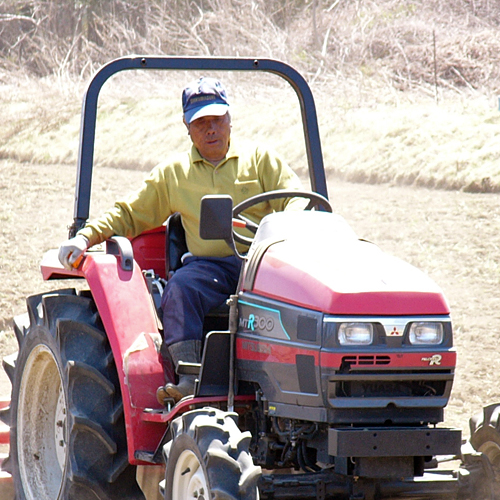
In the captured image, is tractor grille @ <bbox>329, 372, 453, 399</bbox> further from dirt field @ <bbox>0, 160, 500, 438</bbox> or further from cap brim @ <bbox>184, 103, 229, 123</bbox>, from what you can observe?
dirt field @ <bbox>0, 160, 500, 438</bbox>

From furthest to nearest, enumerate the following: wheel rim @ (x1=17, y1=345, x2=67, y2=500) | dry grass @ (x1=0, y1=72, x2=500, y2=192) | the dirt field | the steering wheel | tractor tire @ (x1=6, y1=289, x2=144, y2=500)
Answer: dry grass @ (x1=0, y1=72, x2=500, y2=192) < the dirt field < wheel rim @ (x1=17, y1=345, x2=67, y2=500) < the steering wheel < tractor tire @ (x1=6, y1=289, x2=144, y2=500)

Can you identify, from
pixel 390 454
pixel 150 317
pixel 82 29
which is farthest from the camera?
pixel 82 29

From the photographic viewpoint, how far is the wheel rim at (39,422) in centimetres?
454

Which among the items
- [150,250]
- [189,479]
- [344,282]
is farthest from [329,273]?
[150,250]

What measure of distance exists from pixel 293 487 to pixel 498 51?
1444 centimetres

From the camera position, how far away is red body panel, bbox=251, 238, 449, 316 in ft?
11.1

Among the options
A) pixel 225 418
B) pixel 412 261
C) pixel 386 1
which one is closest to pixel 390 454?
pixel 225 418

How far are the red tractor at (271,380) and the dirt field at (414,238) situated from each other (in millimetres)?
2762

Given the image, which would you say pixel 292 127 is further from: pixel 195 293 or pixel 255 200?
pixel 195 293

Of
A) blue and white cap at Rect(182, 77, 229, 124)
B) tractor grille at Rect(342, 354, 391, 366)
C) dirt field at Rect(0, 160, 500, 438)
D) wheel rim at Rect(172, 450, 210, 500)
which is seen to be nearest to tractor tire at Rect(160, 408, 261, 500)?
wheel rim at Rect(172, 450, 210, 500)

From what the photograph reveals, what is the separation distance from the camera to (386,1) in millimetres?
19859

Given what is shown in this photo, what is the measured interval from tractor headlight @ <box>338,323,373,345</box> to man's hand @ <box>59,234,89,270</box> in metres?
1.42

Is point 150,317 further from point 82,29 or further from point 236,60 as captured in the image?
point 82,29

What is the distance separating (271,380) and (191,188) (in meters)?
1.19
